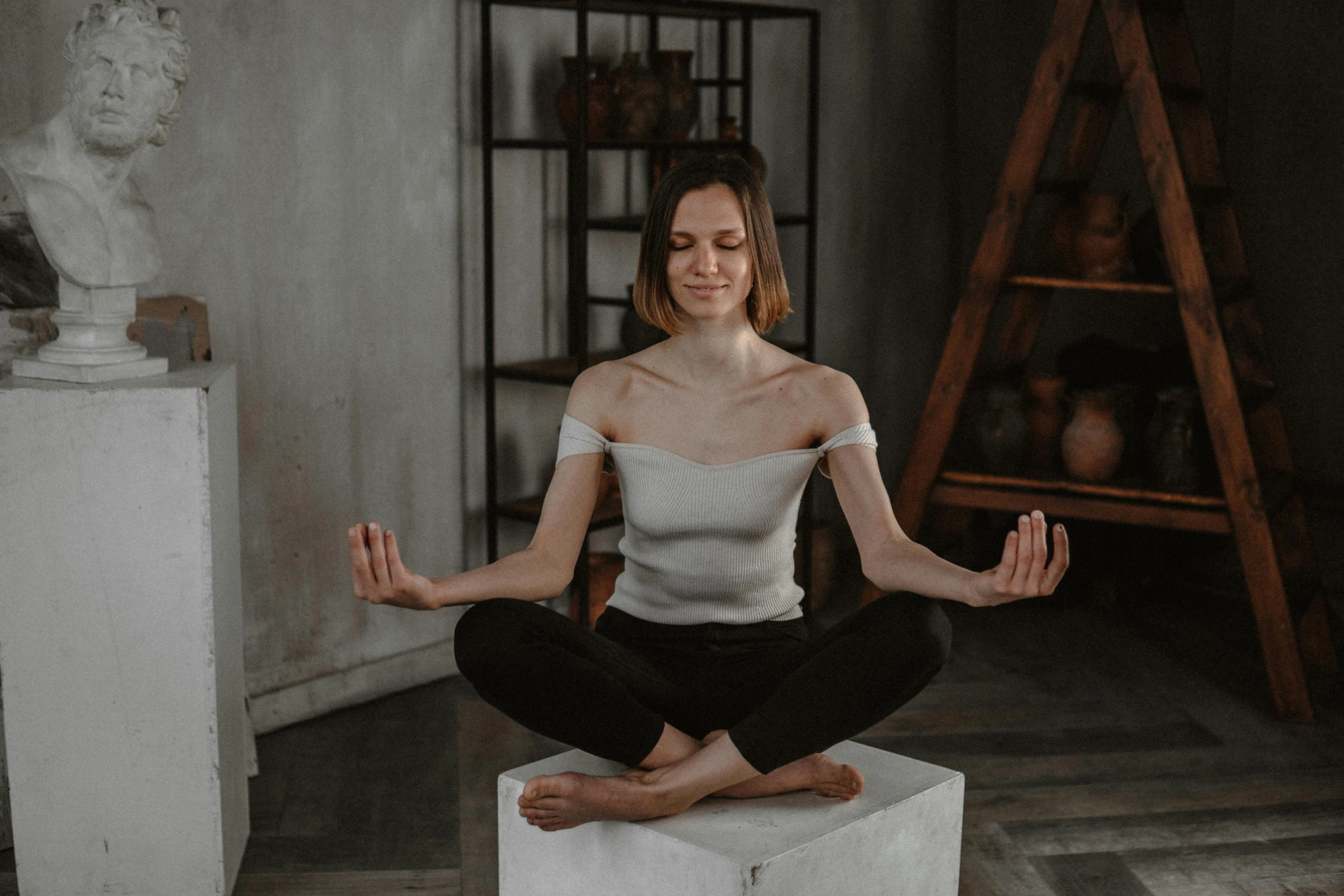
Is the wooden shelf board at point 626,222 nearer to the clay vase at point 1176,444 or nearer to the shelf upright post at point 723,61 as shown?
the shelf upright post at point 723,61

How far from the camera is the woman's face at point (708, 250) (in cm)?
196

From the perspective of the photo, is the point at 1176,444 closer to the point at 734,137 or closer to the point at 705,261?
the point at 734,137

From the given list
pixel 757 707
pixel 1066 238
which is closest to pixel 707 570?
pixel 757 707

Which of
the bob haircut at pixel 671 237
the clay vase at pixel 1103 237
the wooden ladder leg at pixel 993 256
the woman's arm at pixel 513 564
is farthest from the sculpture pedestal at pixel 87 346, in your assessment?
the clay vase at pixel 1103 237

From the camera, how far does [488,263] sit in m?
3.37

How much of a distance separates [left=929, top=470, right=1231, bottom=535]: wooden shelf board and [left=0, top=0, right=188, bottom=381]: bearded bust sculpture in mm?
2017

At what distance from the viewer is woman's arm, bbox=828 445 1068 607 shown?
62.7 inches

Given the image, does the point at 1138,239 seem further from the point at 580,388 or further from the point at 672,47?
the point at 580,388

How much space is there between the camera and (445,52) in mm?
3273

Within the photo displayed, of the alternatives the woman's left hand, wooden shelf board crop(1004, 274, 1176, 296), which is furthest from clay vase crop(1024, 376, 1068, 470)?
the woman's left hand

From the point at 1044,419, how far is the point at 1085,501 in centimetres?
25

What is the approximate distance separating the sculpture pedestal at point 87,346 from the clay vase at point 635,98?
1.52m

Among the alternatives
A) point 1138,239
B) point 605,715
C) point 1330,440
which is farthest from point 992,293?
point 605,715

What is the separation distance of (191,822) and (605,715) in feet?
2.78
